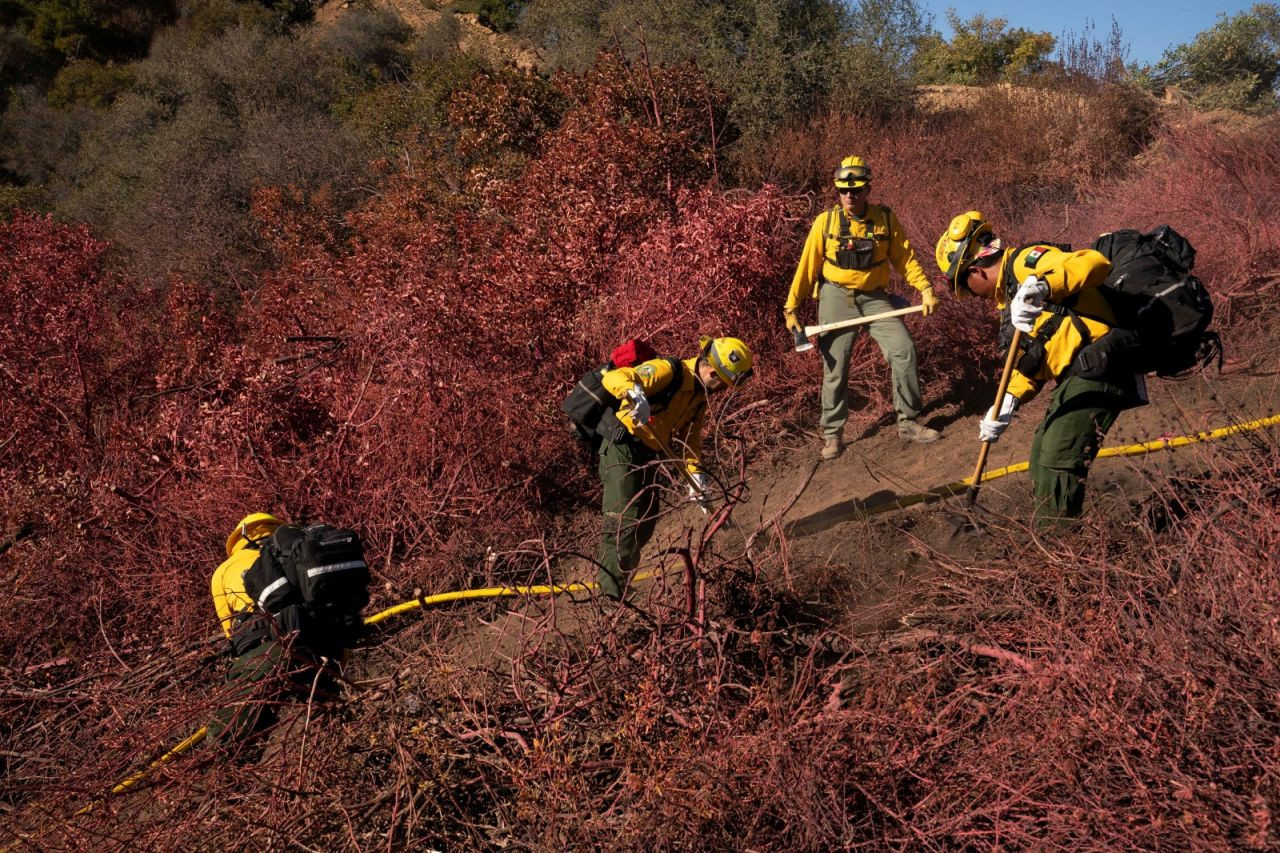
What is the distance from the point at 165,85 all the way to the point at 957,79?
18.4 metres

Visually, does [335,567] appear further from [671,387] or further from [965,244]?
[965,244]

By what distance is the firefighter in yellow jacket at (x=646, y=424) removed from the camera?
4.64 meters

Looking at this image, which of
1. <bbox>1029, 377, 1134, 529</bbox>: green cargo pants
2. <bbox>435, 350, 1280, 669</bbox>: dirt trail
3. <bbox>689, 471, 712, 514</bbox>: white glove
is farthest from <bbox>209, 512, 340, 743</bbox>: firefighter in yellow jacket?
<bbox>1029, 377, 1134, 529</bbox>: green cargo pants

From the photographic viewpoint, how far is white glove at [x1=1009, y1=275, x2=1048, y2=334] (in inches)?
157

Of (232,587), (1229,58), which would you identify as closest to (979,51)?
(1229,58)

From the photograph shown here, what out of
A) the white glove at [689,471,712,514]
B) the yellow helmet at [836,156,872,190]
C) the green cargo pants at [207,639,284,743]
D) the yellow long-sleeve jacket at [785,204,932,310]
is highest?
the yellow helmet at [836,156,872,190]

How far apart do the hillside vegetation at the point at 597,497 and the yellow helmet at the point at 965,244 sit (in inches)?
53.3

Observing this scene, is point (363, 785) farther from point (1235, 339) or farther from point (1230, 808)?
point (1235, 339)

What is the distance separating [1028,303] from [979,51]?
772 inches

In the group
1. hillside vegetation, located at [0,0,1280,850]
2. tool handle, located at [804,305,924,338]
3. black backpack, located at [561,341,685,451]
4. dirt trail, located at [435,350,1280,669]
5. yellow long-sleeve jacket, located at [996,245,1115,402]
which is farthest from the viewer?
tool handle, located at [804,305,924,338]

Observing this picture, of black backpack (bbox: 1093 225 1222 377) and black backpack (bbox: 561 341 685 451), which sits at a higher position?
black backpack (bbox: 1093 225 1222 377)

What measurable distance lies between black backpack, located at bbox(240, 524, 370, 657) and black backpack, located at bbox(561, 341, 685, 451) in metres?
1.40

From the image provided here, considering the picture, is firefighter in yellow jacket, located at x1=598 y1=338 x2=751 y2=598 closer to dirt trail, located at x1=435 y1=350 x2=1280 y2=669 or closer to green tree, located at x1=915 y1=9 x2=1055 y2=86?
dirt trail, located at x1=435 y1=350 x2=1280 y2=669

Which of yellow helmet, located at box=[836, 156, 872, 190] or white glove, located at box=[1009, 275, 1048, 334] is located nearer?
white glove, located at box=[1009, 275, 1048, 334]
